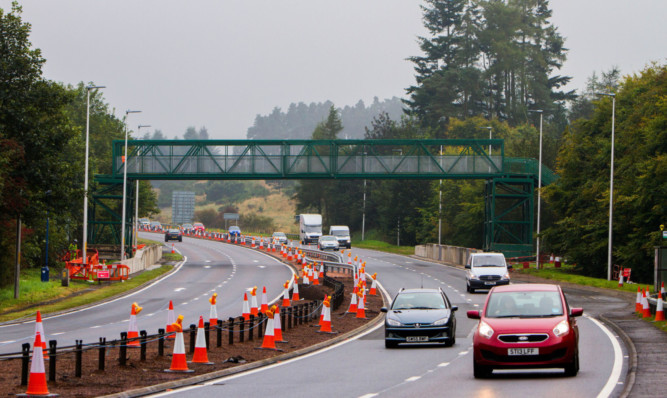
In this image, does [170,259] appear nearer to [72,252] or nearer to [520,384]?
[72,252]

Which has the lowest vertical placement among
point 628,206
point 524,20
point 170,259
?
point 170,259

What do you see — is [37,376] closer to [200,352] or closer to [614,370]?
[200,352]

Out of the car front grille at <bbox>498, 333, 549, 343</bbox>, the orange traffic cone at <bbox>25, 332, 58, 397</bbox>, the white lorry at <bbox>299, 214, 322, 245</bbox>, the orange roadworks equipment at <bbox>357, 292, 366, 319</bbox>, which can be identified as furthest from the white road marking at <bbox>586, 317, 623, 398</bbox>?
the white lorry at <bbox>299, 214, 322, 245</bbox>

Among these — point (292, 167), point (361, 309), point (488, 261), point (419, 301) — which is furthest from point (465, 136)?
point (419, 301)

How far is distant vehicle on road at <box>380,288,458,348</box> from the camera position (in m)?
24.3

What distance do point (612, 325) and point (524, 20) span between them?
4226 inches

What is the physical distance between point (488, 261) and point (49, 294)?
19.4m

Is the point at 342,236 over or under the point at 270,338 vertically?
under

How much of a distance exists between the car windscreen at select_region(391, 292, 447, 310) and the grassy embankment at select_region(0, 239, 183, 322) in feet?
52.0

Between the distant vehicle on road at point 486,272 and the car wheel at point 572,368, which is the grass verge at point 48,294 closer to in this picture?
the distant vehicle on road at point 486,272

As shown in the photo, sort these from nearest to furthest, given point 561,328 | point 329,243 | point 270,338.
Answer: point 561,328
point 270,338
point 329,243

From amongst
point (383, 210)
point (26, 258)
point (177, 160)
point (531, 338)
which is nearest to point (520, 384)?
point (531, 338)

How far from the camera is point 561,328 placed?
1659 cm

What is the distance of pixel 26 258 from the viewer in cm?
5297
